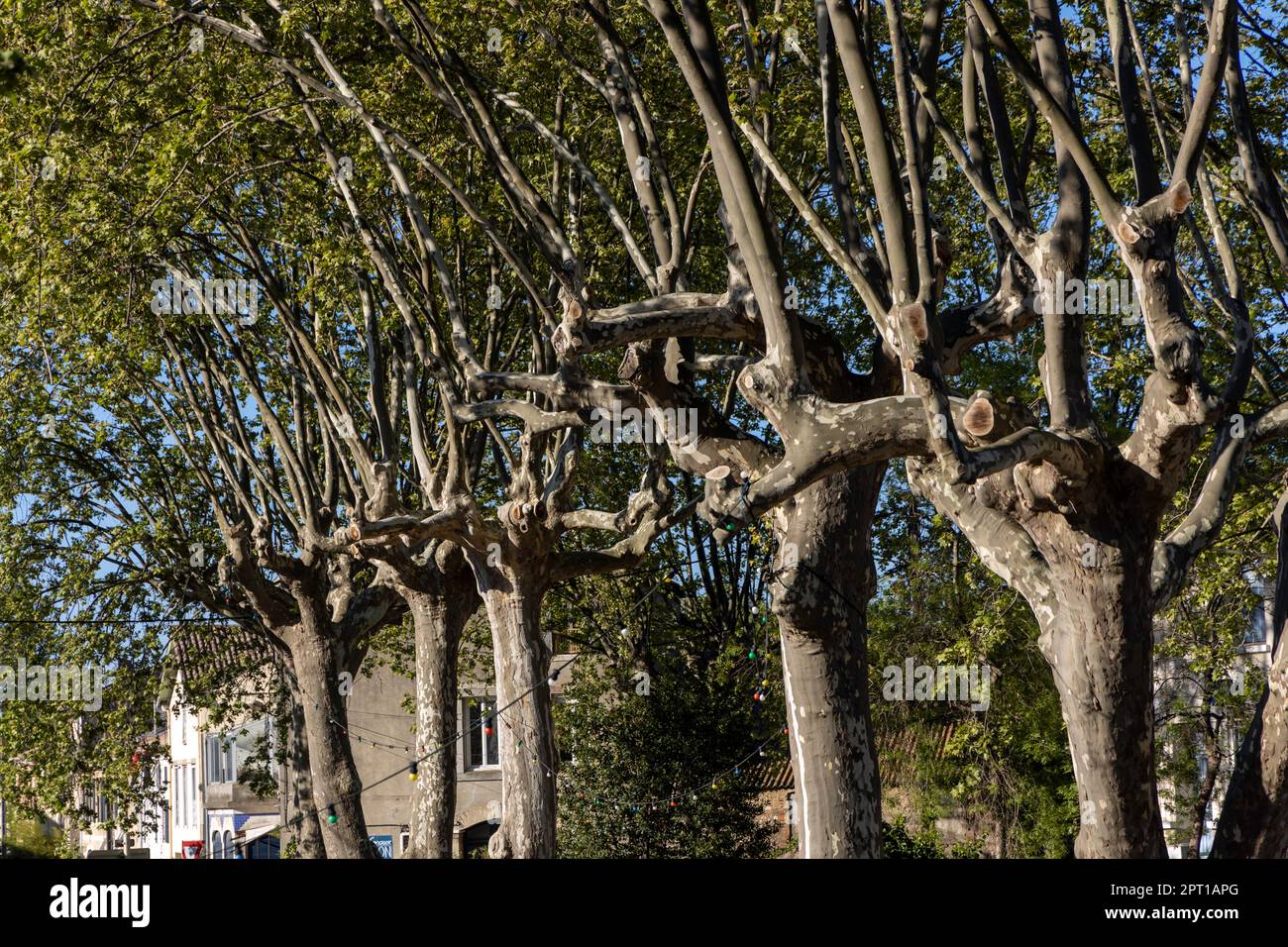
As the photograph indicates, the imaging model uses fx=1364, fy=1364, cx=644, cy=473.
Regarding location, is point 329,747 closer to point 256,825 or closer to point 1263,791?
point 1263,791

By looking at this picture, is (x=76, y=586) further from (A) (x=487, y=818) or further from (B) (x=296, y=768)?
(A) (x=487, y=818)

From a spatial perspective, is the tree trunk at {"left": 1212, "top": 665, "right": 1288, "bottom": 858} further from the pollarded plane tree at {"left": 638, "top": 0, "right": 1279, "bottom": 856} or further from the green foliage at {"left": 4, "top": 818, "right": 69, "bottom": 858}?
the green foliage at {"left": 4, "top": 818, "right": 69, "bottom": 858}

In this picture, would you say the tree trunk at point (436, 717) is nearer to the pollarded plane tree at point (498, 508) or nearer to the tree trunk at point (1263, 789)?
the pollarded plane tree at point (498, 508)

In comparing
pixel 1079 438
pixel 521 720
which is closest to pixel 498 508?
pixel 521 720

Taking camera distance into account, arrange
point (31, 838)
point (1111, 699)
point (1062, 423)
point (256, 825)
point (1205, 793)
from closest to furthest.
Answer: point (1111, 699) < point (1062, 423) < point (1205, 793) < point (256, 825) < point (31, 838)

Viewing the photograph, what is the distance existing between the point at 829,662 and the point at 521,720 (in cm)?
624

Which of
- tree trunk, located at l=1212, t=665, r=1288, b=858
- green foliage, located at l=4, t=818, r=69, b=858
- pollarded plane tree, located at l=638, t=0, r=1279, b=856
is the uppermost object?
pollarded plane tree, located at l=638, t=0, r=1279, b=856

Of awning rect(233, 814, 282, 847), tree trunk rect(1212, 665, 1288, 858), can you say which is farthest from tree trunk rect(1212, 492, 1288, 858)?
awning rect(233, 814, 282, 847)

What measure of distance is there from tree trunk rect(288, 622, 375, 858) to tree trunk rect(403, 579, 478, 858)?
1200 millimetres

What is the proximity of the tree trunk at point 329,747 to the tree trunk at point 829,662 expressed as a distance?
9955mm

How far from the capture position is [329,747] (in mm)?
18359

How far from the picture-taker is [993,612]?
16.2 metres

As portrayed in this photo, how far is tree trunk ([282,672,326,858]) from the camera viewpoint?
20.2 meters

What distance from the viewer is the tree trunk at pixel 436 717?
16281mm
